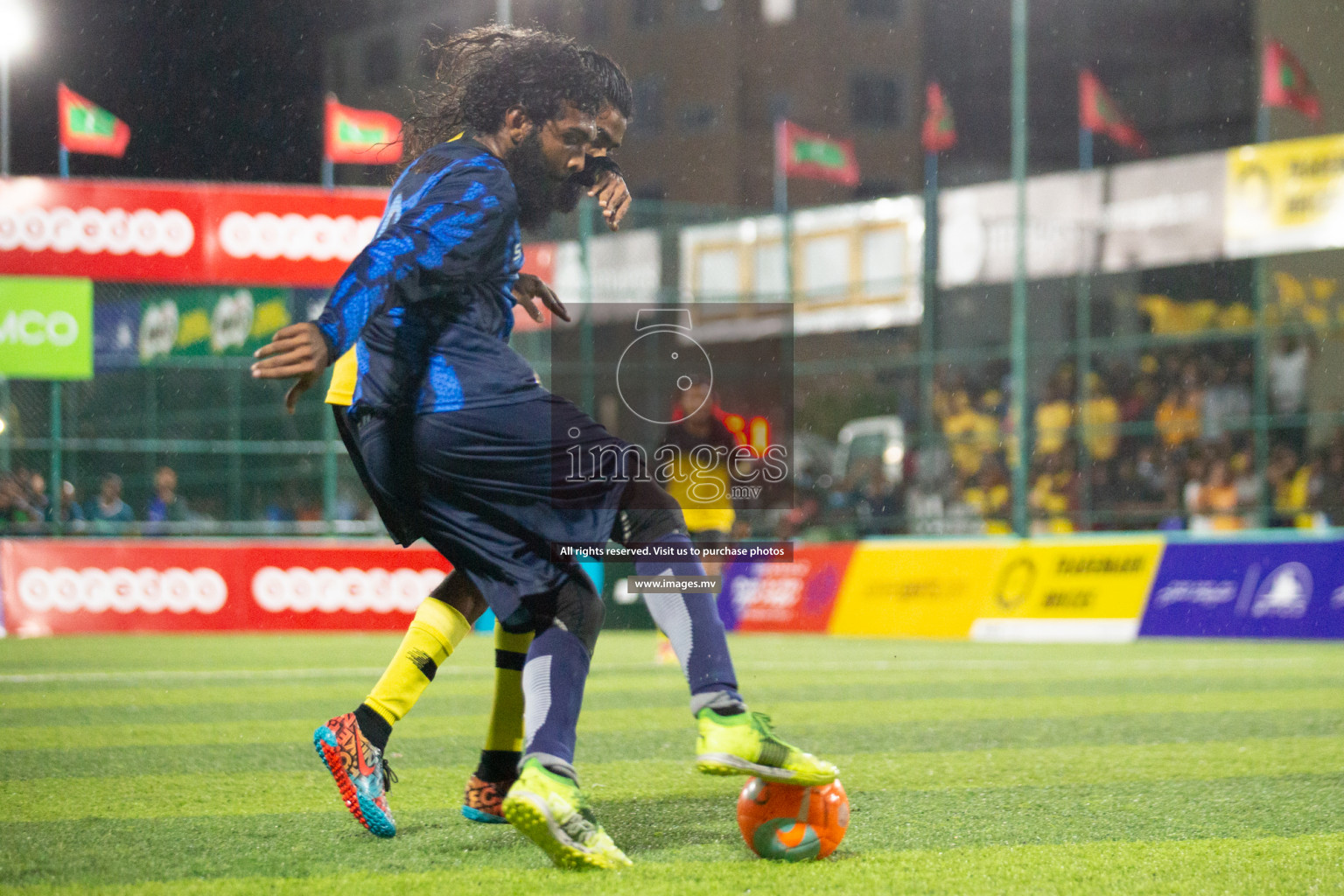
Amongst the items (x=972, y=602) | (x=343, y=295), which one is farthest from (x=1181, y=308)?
(x=343, y=295)

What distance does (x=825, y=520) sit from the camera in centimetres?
1819

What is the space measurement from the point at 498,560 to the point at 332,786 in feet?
5.94

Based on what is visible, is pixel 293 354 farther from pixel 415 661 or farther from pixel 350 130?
pixel 350 130

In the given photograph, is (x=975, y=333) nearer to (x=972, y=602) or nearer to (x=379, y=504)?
(x=972, y=602)

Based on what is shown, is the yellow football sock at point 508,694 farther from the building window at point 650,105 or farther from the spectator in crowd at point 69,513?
the building window at point 650,105

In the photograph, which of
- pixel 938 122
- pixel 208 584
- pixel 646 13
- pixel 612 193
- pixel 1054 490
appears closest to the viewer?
pixel 612 193

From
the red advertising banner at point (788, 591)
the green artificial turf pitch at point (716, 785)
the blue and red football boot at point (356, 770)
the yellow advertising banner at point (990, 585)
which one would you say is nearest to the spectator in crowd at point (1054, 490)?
the yellow advertising banner at point (990, 585)

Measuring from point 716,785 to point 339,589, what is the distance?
1104 cm

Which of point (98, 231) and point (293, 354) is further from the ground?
point (98, 231)

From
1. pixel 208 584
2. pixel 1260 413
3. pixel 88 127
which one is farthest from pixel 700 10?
pixel 208 584

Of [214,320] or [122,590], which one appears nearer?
[122,590]

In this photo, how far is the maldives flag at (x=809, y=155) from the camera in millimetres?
24172

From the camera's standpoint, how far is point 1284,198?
632 inches

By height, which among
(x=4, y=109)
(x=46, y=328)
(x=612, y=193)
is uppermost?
(x=4, y=109)
